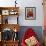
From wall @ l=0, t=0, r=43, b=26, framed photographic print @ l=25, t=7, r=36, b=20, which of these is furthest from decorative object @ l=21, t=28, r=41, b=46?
framed photographic print @ l=25, t=7, r=36, b=20

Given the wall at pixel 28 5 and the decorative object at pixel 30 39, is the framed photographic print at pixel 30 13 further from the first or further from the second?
the decorative object at pixel 30 39

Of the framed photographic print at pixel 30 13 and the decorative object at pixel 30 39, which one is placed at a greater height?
the framed photographic print at pixel 30 13

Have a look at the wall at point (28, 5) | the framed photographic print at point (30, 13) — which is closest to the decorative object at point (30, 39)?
the wall at point (28, 5)

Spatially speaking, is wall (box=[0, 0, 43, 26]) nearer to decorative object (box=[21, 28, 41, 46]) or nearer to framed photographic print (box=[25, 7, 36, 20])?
framed photographic print (box=[25, 7, 36, 20])

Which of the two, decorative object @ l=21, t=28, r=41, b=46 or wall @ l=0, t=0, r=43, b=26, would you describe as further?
wall @ l=0, t=0, r=43, b=26

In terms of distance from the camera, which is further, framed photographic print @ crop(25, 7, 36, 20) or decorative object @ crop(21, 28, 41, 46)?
framed photographic print @ crop(25, 7, 36, 20)

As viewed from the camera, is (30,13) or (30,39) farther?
(30,13)

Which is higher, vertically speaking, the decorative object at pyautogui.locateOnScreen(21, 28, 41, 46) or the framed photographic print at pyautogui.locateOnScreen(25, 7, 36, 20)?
the framed photographic print at pyautogui.locateOnScreen(25, 7, 36, 20)

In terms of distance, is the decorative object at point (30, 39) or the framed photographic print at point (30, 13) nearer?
the decorative object at point (30, 39)

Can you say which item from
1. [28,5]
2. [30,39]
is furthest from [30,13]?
[30,39]

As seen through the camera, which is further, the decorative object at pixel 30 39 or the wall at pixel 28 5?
the wall at pixel 28 5

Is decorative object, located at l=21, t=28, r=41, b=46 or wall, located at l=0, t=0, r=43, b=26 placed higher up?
wall, located at l=0, t=0, r=43, b=26

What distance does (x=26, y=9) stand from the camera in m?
6.29

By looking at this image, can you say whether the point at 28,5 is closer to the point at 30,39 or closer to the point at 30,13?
the point at 30,13
